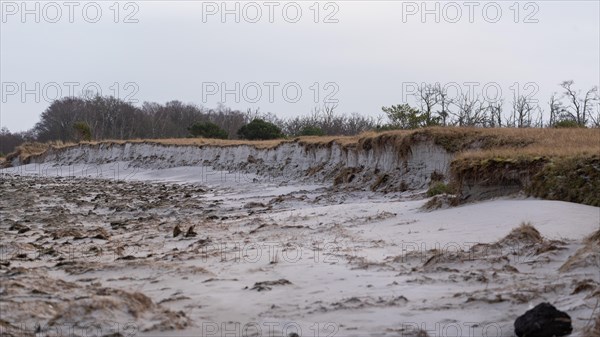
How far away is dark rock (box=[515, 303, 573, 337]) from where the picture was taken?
4781 mm

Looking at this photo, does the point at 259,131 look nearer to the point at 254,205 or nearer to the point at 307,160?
the point at 307,160

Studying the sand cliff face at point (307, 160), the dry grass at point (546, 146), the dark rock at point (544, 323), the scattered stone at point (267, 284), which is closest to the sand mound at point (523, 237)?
the scattered stone at point (267, 284)

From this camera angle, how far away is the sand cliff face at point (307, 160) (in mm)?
17203

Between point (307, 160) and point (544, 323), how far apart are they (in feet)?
66.1

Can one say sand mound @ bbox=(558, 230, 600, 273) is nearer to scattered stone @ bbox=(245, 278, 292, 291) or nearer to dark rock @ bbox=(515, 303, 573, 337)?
dark rock @ bbox=(515, 303, 573, 337)

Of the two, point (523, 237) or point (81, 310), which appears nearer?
point (81, 310)

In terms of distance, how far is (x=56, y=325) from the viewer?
5.16 meters

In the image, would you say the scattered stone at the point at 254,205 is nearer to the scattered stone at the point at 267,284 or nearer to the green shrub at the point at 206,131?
the scattered stone at the point at 267,284

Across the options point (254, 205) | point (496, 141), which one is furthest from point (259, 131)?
point (496, 141)

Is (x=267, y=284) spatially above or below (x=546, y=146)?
below

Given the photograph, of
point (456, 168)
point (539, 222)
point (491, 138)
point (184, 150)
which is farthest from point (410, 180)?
point (184, 150)

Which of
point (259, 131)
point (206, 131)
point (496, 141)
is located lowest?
point (496, 141)

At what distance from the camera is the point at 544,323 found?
4.79 metres

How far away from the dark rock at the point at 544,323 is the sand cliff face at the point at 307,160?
11.4 metres
